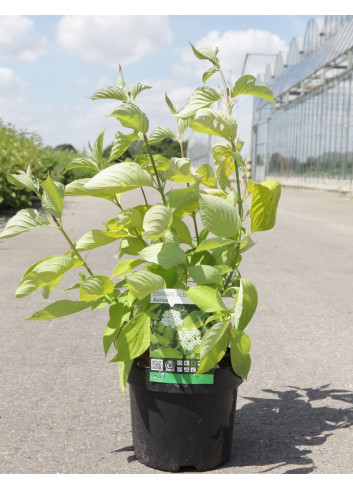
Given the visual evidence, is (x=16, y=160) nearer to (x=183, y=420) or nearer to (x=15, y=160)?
(x=15, y=160)

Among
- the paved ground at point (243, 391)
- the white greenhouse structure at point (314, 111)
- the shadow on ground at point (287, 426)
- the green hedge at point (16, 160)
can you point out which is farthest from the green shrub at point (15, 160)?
the white greenhouse structure at point (314, 111)

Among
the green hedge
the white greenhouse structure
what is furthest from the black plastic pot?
the white greenhouse structure

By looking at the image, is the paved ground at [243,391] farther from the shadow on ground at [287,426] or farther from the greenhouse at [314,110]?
the greenhouse at [314,110]

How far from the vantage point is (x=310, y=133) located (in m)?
25.1

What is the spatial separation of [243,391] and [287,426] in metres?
0.46

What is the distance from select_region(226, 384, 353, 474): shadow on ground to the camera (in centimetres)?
242

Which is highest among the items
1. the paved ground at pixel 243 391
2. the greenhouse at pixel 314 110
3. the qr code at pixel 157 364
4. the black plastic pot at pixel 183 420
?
the greenhouse at pixel 314 110

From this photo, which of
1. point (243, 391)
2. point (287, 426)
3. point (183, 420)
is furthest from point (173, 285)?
point (243, 391)

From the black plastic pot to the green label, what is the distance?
0.14 ft

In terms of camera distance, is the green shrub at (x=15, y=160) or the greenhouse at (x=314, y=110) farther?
the greenhouse at (x=314, y=110)

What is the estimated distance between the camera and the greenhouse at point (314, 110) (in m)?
20.5

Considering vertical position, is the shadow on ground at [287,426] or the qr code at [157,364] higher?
the qr code at [157,364]

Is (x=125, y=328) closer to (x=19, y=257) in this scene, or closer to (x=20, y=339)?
(x=20, y=339)

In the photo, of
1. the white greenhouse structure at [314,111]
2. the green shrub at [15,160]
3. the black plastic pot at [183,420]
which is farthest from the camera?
the white greenhouse structure at [314,111]
